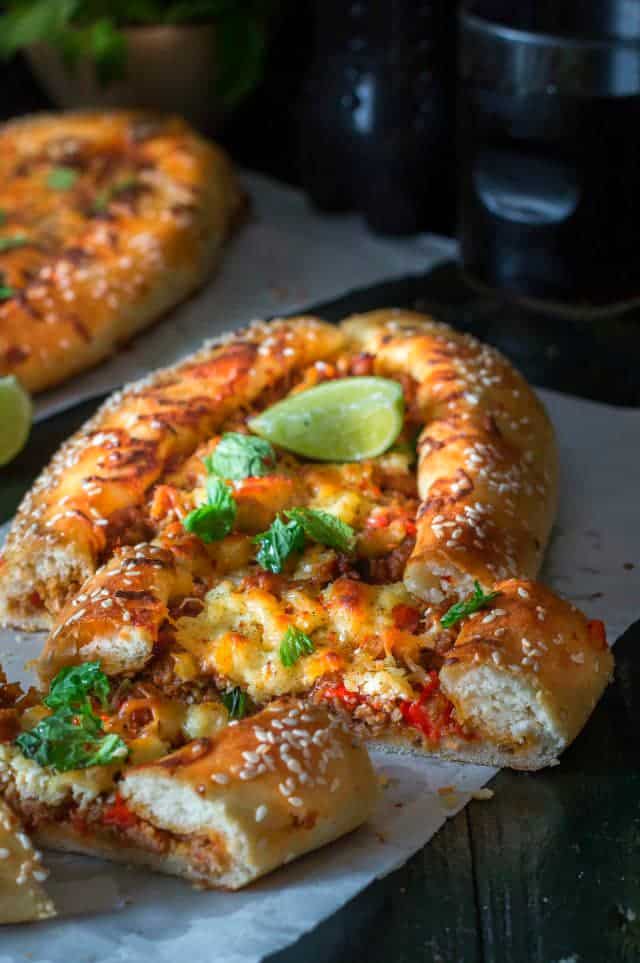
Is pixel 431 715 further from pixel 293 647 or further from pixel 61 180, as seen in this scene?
pixel 61 180

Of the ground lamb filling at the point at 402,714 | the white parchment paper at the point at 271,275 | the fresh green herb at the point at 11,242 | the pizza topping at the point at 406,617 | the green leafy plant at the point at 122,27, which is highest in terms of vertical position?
the green leafy plant at the point at 122,27

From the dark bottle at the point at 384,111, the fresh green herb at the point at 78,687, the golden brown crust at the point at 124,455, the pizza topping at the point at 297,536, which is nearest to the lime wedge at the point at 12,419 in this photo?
the golden brown crust at the point at 124,455

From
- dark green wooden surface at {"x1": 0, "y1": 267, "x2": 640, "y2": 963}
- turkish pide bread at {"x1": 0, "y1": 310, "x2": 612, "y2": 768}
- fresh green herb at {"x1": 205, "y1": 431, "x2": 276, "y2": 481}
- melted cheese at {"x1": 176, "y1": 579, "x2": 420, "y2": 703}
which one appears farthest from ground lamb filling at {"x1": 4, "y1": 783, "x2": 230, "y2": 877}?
fresh green herb at {"x1": 205, "y1": 431, "x2": 276, "y2": 481}

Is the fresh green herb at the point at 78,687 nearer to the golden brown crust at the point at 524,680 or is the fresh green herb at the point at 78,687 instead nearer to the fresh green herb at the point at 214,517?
the fresh green herb at the point at 214,517

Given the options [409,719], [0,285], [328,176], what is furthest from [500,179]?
[409,719]

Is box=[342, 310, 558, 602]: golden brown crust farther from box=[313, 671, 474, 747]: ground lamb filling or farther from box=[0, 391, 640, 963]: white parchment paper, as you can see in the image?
box=[0, 391, 640, 963]: white parchment paper

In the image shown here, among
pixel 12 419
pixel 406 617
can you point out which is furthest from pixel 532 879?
pixel 12 419
